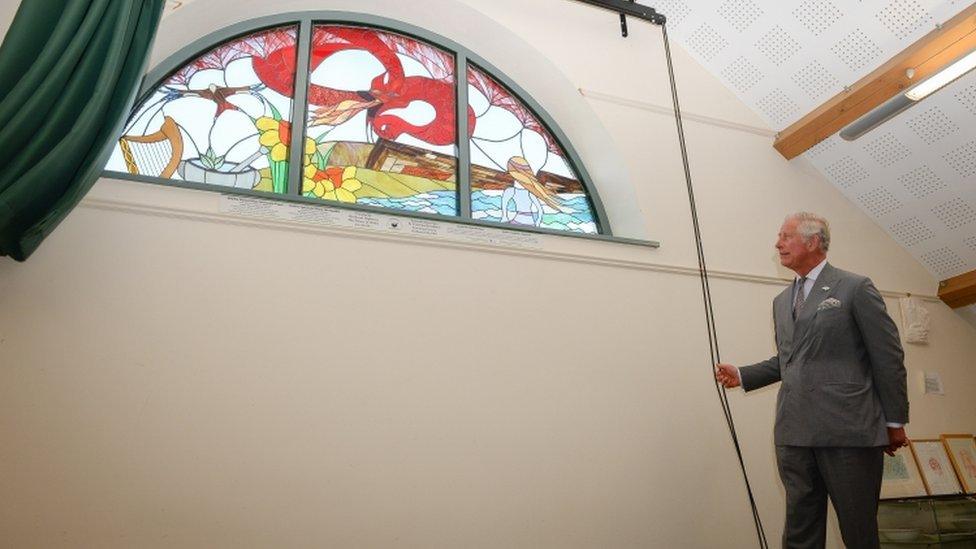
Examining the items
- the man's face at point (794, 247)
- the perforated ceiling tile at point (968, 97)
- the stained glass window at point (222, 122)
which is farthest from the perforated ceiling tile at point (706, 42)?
the stained glass window at point (222, 122)

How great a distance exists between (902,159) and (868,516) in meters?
2.32

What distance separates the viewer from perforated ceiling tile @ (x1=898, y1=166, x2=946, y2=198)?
3467 millimetres

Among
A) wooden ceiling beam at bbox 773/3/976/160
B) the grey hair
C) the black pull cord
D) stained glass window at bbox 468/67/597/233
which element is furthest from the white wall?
the grey hair

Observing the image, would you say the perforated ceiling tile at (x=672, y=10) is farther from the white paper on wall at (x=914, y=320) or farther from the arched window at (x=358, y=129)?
the white paper on wall at (x=914, y=320)

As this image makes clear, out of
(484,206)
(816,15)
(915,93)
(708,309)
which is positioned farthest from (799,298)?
(816,15)

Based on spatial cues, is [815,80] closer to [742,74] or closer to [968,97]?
[742,74]

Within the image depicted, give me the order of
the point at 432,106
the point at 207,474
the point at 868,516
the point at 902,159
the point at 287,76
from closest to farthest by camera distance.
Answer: the point at 868,516, the point at 207,474, the point at 287,76, the point at 432,106, the point at 902,159

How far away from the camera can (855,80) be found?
3.37 m

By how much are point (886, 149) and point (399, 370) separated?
2.89 meters

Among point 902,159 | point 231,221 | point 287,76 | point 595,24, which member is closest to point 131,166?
point 231,221

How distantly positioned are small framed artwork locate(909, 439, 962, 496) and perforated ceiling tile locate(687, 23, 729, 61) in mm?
2310

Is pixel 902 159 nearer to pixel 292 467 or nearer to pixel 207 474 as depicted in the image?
pixel 292 467

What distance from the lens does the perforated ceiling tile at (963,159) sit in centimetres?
328

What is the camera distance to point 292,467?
86.7 inches
